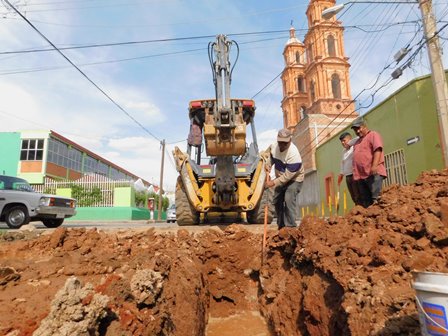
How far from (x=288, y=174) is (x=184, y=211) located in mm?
3046

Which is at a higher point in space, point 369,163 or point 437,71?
point 437,71

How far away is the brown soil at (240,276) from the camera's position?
205 cm

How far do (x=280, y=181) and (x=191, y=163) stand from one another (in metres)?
2.58

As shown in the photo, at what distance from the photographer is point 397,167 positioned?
1218 centimetres

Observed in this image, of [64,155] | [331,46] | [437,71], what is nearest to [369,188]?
[437,71]

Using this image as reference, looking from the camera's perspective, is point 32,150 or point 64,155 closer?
point 32,150

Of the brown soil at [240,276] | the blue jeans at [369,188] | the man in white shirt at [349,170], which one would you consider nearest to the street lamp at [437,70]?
the man in white shirt at [349,170]

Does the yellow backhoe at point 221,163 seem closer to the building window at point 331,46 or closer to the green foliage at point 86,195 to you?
the green foliage at point 86,195

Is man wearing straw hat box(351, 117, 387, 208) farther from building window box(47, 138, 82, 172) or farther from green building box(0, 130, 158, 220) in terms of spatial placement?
building window box(47, 138, 82, 172)

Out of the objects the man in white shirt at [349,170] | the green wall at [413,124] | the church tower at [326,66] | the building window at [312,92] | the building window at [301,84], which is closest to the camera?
the man in white shirt at [349,170]

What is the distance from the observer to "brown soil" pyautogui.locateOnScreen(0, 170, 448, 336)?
2.05 metres

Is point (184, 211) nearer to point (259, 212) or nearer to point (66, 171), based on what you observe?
point (259, 212)

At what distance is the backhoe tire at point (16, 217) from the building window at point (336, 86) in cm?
3433

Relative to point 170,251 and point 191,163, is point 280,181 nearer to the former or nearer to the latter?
point 170,251
